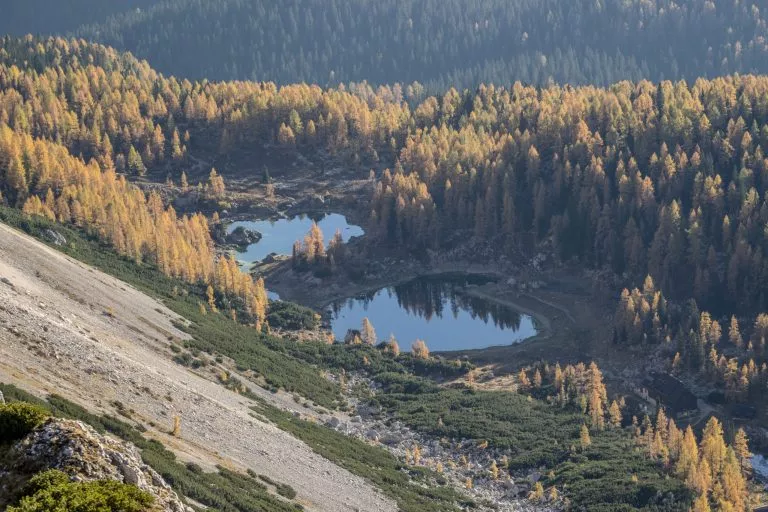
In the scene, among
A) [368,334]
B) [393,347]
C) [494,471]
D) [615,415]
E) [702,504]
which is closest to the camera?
[702,504]

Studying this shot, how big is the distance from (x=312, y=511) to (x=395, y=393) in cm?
6259

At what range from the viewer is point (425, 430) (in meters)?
130

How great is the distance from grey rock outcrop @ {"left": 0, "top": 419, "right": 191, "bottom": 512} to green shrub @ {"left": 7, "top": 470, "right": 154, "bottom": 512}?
159cm

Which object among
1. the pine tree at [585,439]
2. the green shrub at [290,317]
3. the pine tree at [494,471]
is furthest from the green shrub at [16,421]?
the green shrub at [290,317]

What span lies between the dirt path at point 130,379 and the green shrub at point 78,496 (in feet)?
126

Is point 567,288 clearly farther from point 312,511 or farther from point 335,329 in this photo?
point 312,511

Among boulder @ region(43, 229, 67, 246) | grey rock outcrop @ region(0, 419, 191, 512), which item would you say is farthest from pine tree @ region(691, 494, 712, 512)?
boulder @ region(43, 229, 67, 246)

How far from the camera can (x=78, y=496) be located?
34812 mm

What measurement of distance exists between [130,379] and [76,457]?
5606 centimetres

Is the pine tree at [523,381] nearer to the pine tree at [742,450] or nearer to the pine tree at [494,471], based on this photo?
the pine tree at [742,450]

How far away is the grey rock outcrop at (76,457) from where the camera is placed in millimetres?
38906

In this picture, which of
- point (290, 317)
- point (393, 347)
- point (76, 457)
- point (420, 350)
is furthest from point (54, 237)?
point (76, 457)

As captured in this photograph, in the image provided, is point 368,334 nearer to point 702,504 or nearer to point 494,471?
point 494,471

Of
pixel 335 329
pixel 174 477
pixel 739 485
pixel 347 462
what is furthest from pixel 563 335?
pixel 174 477
